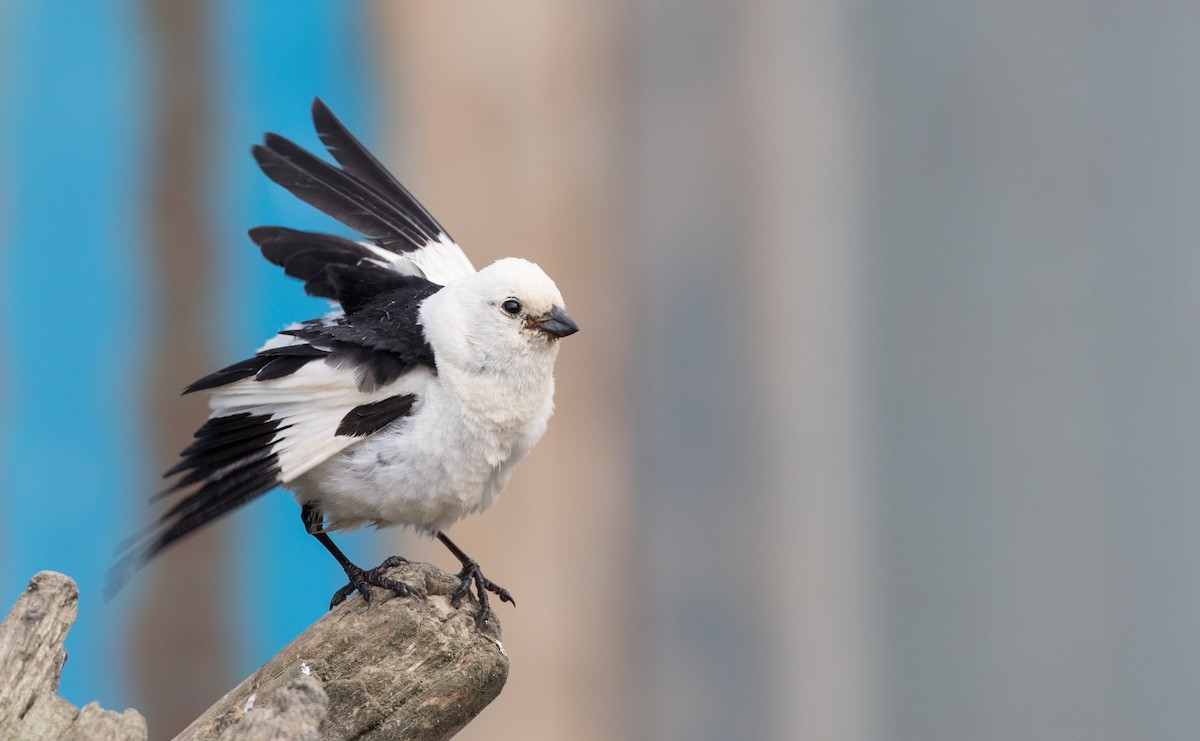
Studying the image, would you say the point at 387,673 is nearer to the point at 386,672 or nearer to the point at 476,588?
the point at 386,672

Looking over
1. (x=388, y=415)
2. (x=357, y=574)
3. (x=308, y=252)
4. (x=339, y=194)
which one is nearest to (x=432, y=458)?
(x=388, y=415)

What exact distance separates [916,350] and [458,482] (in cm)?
266

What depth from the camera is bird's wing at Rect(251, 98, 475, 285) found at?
2.48 m

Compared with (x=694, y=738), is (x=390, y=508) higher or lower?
higher

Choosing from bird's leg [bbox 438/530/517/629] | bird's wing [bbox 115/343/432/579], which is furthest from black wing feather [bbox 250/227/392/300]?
bird's leg [bbox 438/530/517/629]

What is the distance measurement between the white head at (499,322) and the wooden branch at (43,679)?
701 millimetres

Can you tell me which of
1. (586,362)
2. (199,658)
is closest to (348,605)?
(199,658)

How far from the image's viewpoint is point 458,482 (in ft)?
6.91

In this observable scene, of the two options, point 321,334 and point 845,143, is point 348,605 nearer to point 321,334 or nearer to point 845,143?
point 321,334

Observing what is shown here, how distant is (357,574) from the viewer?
2.02 meters

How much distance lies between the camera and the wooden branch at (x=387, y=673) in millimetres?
1776

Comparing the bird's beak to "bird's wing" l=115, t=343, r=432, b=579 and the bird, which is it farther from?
"bird's wing" l=115, t=343, r=432, b=579

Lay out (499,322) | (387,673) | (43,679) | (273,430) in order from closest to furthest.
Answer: (43,679) → (387,673) → (273,430) → (499,322)

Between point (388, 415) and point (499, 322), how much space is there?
233mm
